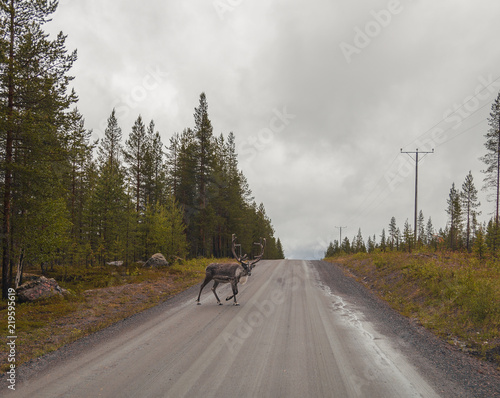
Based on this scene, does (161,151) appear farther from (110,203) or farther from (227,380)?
(227,380)

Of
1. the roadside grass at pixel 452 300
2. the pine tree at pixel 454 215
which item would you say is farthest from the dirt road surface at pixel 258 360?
the pine tree at pixel 454 215

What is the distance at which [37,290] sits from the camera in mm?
11891

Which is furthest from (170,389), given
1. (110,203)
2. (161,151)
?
(161,151)

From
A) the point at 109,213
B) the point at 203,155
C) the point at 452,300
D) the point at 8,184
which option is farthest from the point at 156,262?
the point at 452,300

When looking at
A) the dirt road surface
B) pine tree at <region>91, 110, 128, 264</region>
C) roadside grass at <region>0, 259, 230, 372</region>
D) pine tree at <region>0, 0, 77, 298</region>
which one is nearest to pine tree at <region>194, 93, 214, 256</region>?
pine tree at <region>91, 110, 128, 264</region>

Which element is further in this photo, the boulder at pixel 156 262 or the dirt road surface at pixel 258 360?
the boulder at pixel 156 262

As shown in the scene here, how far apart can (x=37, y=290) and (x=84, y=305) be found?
2528 mm

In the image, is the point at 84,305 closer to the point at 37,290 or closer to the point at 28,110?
the point at 37,290

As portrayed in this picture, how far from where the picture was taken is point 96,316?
1003cm

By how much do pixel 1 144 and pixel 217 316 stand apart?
13.0 m

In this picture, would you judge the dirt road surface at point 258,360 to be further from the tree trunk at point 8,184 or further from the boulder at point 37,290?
the tree trunk at point 8,184

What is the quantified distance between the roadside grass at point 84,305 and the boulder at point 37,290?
383 millimetres

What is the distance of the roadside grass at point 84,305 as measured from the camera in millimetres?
7617

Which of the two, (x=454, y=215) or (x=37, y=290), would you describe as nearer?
(x=37, y=290)
